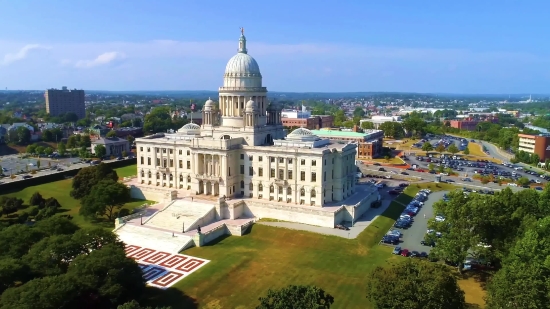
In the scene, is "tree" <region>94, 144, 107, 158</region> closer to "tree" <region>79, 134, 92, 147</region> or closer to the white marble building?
"tree" <region>79, 134, 92, 147</region>

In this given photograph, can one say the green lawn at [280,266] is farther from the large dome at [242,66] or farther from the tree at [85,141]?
the tree at [85,141]

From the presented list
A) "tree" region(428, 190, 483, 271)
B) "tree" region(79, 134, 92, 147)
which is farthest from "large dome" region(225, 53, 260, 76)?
"tree" region(79, 134, 92, 147)

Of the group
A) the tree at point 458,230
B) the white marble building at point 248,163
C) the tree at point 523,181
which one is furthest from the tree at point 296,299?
the tree at point 523,181

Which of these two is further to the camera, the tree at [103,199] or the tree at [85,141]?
the tree at [85,141]

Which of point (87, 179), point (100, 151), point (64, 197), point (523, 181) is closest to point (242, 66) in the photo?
point (87, 179)

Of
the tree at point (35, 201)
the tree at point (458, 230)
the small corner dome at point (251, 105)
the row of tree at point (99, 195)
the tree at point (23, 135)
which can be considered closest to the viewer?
the tree at point (458, 230)

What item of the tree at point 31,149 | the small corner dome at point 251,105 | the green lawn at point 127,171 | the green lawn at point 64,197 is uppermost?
the small corner dome at point 251,105
